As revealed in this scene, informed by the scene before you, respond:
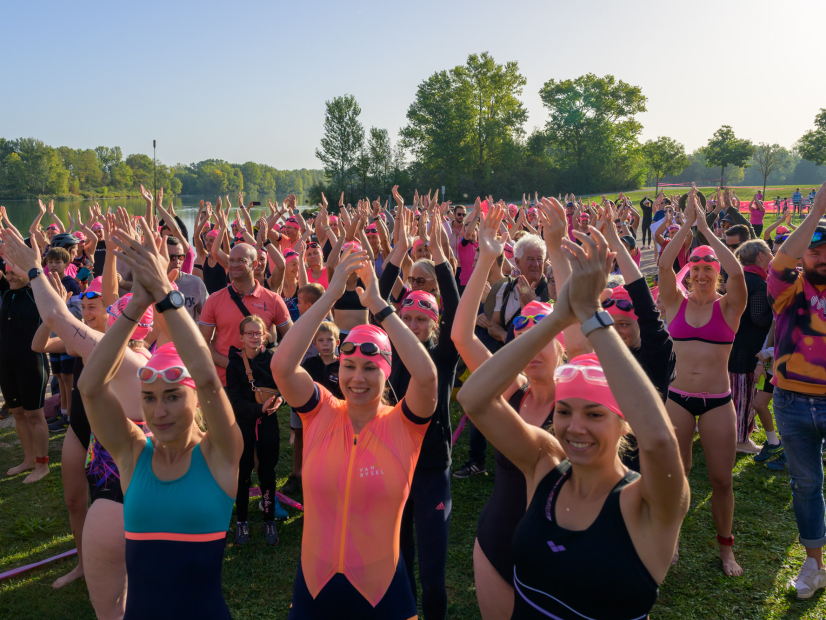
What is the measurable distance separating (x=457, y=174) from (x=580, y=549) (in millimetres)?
58450

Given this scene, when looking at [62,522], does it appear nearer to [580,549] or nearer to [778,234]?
[580,549]

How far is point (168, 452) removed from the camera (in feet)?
8.63

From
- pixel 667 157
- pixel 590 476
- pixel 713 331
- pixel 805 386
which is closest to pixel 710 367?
pixel 713 331

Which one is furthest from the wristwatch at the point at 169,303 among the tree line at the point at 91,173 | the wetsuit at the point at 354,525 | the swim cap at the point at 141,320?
the tree line at the point at 91,173

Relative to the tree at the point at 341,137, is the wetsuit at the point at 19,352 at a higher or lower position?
lower

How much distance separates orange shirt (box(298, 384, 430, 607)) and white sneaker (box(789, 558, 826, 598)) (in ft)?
10.7

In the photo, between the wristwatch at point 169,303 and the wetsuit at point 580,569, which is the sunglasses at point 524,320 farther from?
the wristwatch at point 169,303

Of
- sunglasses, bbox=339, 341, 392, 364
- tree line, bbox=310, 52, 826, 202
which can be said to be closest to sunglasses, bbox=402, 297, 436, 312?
sunglasses, bbox=339, 341, 392, 364

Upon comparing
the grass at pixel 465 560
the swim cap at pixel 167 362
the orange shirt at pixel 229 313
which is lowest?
the grass at pixel 465 560

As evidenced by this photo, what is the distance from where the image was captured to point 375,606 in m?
2.56

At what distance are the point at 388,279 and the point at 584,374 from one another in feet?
7.57

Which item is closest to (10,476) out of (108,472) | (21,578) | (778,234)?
(21,578)

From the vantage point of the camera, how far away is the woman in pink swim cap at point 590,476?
5.75ft

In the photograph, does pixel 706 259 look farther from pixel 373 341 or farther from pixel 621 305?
pixel 373 341
